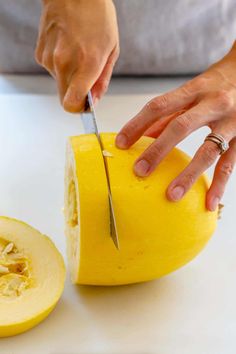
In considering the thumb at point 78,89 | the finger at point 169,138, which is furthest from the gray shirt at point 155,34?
the finger at point 169,138

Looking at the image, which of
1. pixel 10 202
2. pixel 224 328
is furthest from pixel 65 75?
pixel 224 328

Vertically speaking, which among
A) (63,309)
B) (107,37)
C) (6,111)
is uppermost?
(107,37)

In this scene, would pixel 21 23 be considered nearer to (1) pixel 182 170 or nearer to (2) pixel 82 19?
(2) pixel 82 19

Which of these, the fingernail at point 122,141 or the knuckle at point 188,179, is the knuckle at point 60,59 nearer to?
the fingernail at point 122,141

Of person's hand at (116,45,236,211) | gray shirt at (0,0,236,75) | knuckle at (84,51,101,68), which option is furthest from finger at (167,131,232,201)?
gray shirt at (0,0,236,75)

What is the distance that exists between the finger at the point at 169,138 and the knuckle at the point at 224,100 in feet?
0.12

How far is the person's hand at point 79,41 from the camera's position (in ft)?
4.32

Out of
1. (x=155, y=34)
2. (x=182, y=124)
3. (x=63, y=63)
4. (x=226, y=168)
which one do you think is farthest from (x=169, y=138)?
(x=155, y=34)

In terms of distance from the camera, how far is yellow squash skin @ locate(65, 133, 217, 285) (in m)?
1.01

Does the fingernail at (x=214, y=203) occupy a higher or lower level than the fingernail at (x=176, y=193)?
lower

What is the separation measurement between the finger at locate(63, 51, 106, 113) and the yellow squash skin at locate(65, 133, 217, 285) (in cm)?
18

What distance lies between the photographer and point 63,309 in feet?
3.54

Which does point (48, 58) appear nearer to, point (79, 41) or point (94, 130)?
point (79, 41)

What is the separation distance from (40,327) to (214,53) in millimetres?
1139
